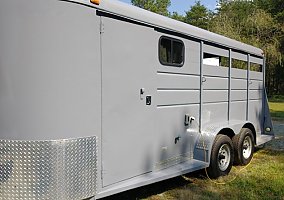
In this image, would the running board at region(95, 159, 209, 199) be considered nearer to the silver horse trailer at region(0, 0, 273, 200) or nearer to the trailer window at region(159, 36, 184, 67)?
the silver horse trailer at region(0, 0, 273, 200)

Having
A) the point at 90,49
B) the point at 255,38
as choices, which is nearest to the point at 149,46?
the point at 90,49

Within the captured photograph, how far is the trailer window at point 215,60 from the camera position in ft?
19.3

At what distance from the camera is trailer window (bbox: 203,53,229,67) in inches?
231

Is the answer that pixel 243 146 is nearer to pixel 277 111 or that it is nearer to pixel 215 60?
pixel 215 60

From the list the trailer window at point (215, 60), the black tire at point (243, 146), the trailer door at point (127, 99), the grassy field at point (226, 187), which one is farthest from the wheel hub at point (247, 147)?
the trailer door at point (127, 99)

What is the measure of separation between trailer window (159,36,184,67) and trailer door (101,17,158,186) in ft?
0.62

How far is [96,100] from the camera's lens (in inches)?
147

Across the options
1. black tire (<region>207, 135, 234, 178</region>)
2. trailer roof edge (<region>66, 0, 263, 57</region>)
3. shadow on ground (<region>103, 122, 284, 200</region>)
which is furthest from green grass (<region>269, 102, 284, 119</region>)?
shadow on ground (<region>103, 122, 284, 200</region>)

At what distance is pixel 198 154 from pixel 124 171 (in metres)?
1.74

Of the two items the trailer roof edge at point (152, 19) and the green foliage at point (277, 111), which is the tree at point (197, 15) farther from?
the trailer roof edge at point (152, 19)

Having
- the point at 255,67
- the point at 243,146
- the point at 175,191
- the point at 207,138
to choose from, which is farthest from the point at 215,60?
the point at 175,191

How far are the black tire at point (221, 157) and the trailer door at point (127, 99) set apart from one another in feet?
4.85

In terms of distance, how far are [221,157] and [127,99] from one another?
8.44 feet

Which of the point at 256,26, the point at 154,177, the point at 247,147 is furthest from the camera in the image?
the point at 256,26
